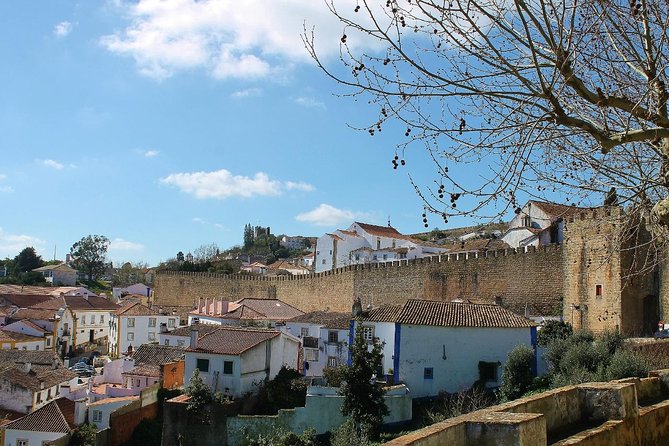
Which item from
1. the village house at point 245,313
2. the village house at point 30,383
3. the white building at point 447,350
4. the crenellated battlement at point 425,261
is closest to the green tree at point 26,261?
A: the crenellated battlement at point 425,261

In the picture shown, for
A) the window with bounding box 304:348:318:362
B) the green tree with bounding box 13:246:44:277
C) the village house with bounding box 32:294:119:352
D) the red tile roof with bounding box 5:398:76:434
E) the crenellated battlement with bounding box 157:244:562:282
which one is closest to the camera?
the red tile roof with bounding box 5:398:76:434

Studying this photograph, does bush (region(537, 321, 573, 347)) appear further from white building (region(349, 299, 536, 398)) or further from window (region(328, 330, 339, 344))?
window (region(328, 330, 339, 344))

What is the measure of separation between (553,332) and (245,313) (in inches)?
743

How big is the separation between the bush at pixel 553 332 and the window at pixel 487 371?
1573 millimetres

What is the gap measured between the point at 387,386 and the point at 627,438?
1584 cm

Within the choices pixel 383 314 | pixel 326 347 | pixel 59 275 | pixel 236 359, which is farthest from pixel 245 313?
pixel 59 275

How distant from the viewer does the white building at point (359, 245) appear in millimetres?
53781

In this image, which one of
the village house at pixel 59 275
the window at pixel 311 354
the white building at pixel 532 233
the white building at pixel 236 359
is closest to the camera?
the white building at pixel 236 359

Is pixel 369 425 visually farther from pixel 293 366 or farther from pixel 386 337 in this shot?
pixel 293 366

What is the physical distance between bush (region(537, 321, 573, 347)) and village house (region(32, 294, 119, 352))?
36.6 meters

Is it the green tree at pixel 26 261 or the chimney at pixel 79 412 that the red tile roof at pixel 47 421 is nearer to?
the chimney at pixel 79 412

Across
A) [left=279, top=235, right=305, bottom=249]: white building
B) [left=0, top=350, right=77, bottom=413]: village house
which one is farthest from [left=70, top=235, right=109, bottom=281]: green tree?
[left=0, top=350, right=77, bottom=413]: village house

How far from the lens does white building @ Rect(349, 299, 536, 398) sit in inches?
825

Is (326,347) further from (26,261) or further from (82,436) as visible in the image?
(26,261)
